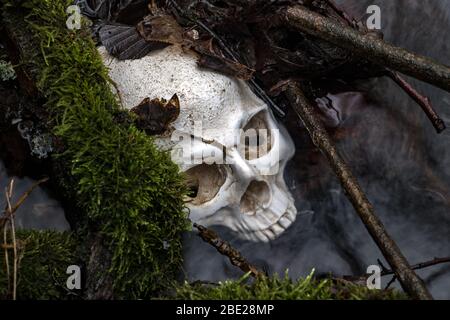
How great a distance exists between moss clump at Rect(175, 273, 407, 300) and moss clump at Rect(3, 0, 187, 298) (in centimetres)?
35

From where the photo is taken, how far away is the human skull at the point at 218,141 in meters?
2.77

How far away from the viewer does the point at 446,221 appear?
276 cm

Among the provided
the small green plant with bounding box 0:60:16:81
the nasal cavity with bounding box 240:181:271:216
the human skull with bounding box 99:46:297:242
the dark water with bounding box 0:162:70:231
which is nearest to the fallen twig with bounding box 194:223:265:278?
the human skull with bounding box 99:46:297:242

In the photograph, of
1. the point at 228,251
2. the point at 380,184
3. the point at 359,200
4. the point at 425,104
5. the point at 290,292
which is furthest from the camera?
the point at 380,184

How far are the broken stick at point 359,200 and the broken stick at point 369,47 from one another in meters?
0.37

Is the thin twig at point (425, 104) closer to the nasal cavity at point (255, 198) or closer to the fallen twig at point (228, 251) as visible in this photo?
the nasal cavity at point (255, 198)

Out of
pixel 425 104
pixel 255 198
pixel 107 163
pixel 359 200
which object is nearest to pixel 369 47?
pixel 425 104

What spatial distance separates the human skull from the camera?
9.09 ft

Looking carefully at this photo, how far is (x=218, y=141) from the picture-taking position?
2.82 meters

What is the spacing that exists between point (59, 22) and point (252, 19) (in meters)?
0.95

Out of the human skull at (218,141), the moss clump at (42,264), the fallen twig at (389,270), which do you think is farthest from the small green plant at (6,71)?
the fallen twig at (389,270)

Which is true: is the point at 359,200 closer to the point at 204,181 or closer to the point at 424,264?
the point at 424,264

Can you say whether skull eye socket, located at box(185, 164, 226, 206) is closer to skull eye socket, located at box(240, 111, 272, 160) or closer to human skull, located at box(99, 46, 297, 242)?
human skull, located at box(99, 46, 297, 242)

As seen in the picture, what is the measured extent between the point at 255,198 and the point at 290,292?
33.9 inches
